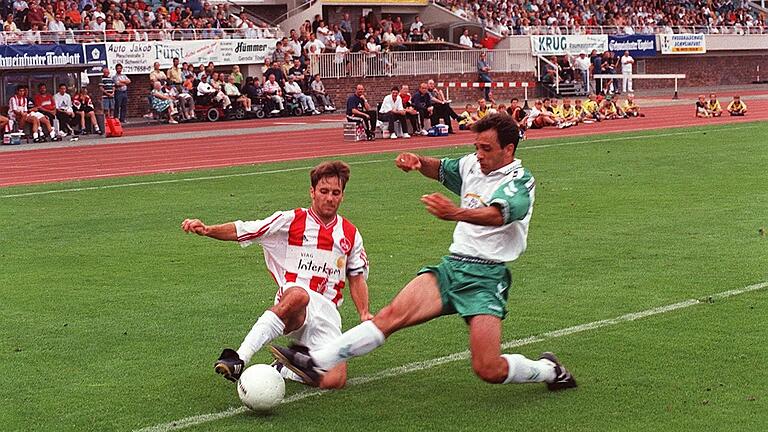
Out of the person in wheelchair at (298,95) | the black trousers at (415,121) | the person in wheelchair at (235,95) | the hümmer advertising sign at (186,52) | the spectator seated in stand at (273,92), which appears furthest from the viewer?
the person in wheelchair at (298,95)

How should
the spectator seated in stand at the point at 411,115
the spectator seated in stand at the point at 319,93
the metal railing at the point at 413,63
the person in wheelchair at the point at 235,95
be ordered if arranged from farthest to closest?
the metal railing at the point at 413,63, the spectator seated in stand at the point at 319,93, the person in wheelchair at the point at 235,95, the spectator seated in stand at the point at 411,115

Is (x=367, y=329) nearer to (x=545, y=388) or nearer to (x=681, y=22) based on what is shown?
(x=545, y=388)

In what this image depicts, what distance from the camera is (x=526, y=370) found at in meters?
7.04

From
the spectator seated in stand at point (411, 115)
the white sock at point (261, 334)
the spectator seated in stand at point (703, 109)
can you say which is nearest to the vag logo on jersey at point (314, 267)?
the white sock at point (261, 334)

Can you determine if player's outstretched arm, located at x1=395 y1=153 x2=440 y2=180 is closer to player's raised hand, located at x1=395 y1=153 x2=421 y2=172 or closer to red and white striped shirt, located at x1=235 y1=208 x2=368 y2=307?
player's raised hand, located at x1=395 y1=153 x2=421 y2=172

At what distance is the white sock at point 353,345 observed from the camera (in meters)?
6.77

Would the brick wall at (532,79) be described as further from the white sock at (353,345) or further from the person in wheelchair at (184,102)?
the white sock at (353,345)

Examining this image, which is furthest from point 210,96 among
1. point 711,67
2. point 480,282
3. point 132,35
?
point 480,282

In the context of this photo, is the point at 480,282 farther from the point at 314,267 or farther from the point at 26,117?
the point at 26,117

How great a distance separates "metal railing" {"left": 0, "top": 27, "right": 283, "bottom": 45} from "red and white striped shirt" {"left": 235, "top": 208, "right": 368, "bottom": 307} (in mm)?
28629

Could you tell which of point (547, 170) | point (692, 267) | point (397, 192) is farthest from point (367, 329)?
point (547, 170)

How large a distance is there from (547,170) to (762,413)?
14526mm

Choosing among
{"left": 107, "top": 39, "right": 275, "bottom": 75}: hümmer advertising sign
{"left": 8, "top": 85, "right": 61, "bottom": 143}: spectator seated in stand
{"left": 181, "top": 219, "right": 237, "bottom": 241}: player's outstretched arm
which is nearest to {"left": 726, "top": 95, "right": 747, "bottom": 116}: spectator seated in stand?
{"left": 107, "top": 39, "right": 275, "bottom": 75}: hümmer advertising sign

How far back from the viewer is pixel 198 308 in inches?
392
